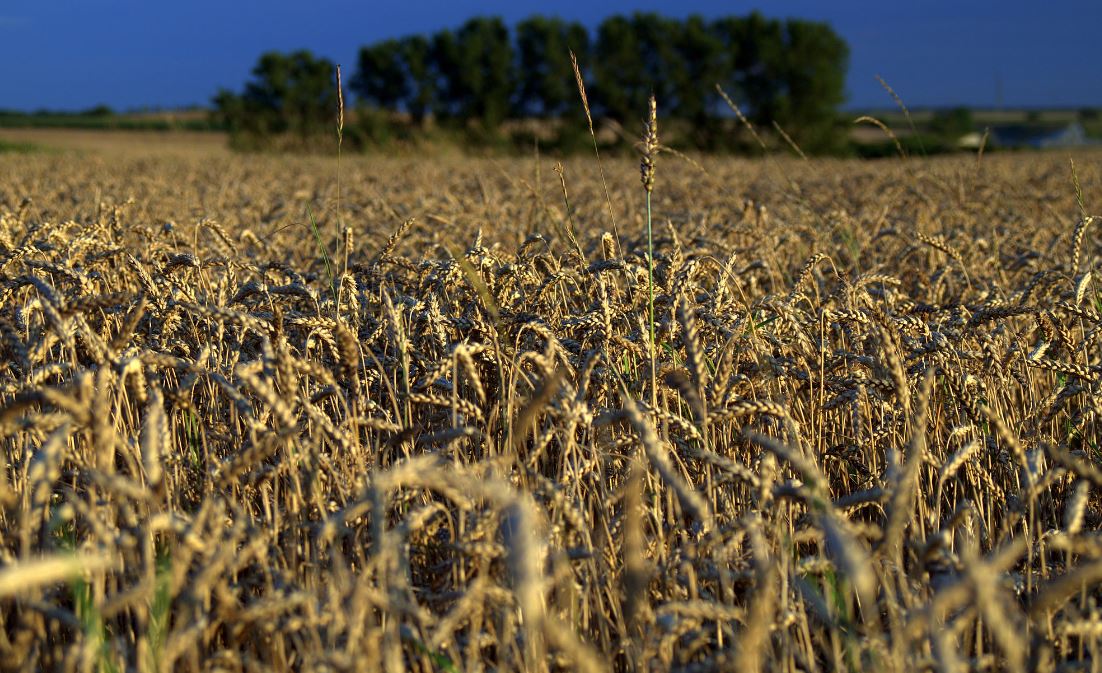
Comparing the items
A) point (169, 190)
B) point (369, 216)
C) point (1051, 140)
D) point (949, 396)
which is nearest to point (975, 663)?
point (949, 396)

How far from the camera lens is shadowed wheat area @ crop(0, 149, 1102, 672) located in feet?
4.30

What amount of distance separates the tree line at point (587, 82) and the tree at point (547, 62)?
0.04 m

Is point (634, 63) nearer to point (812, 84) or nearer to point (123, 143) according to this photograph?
point (812, 84)

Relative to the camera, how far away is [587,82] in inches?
1414

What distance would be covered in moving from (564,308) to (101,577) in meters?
2.03

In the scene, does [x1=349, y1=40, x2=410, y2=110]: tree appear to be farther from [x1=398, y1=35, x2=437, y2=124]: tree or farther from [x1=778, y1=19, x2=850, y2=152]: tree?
[x1=778, y1=19, x2=850, y2=152]: tree

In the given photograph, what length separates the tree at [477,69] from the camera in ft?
117

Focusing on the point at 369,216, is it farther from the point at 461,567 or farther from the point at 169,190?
the point at 461,567

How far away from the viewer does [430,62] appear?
3697 centimetres

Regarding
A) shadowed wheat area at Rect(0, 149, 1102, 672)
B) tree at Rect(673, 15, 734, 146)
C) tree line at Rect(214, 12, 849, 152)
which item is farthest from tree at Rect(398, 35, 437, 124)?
shadowed wheat area at Rect(0, 149, 1102, 672)

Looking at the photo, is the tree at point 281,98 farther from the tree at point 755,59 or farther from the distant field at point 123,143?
the tree at point 755,59

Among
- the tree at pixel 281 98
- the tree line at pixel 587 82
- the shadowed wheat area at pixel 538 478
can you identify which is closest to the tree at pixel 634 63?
the tree line at pixel 587 82

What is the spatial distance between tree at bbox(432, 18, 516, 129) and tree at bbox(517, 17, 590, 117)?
57 centimetres

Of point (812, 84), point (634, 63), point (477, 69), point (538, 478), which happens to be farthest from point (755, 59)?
point (538, 478)
